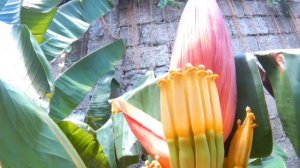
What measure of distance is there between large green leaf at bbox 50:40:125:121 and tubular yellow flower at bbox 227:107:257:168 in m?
0.61

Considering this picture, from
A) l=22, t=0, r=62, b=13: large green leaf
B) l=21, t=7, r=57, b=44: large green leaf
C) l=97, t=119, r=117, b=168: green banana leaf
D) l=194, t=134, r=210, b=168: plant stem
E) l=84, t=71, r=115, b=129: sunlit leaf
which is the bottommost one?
l=97, t=119, r=117, b=168: green banana leaf

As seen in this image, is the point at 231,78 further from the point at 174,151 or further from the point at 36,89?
the point at 36,89

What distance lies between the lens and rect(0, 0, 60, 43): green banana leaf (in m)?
1.09

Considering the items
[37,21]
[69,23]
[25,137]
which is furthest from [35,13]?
[25,137]

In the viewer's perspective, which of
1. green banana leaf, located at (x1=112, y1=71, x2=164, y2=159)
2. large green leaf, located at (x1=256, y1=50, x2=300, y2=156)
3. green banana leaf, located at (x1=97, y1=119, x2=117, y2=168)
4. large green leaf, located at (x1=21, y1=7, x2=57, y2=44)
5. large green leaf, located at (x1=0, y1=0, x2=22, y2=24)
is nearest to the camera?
large green leaf, located at (x1=256, y1=50, x2=300, y2=156)

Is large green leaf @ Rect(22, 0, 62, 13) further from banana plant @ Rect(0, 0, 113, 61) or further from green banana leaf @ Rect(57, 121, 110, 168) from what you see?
green banana leaf @ Rect(57, 121, 110, 168)

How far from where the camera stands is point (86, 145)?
0.91 m

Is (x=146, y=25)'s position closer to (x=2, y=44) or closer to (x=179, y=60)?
(x=2, y=44)

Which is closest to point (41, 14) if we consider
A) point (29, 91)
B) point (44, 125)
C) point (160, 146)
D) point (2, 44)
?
point (2, 44)

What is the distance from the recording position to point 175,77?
44 centimetres

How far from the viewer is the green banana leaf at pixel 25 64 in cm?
67

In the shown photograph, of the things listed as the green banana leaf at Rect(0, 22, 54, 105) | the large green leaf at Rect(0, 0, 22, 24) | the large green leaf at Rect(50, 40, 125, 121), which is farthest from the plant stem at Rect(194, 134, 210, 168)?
the large green leaf at Rect(0, 0, 22, 24)

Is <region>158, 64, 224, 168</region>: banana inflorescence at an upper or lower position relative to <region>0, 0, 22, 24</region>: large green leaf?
lower

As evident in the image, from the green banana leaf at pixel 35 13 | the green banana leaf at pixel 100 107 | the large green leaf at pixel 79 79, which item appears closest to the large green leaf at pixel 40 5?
the green banana leaf at pixel 35 13
